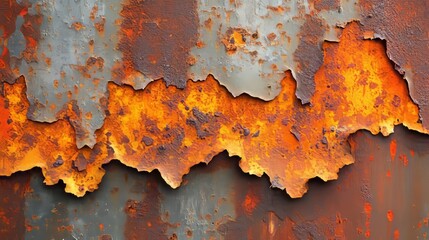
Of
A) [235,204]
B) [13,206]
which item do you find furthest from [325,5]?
[13,206]

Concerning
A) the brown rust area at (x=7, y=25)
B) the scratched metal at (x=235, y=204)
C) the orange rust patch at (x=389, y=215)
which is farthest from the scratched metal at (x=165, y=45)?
the orange rust patch at (x=389, y=215)

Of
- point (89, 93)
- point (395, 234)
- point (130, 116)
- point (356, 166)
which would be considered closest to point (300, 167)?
point (356, 166)

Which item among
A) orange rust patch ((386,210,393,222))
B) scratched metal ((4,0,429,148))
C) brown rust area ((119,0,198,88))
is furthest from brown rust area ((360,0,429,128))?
brown rust area ((119,0,198,88))

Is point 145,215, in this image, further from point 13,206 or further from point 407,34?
point 407,34

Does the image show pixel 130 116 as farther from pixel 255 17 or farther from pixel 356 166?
pixel 356 166

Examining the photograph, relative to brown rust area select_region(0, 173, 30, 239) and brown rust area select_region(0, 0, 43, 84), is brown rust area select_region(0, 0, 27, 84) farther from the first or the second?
brown rust area select_region(0, 173, 30, 239)

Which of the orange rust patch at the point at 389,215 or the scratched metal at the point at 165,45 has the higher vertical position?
the scratched metal at the point at 165,45

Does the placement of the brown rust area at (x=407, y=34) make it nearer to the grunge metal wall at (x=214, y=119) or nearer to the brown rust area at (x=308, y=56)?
the grunge metal wall at (x=214, y=119)

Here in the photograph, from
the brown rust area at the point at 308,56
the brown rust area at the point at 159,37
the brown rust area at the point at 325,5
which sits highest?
the brown rust area at the point at 325,5
